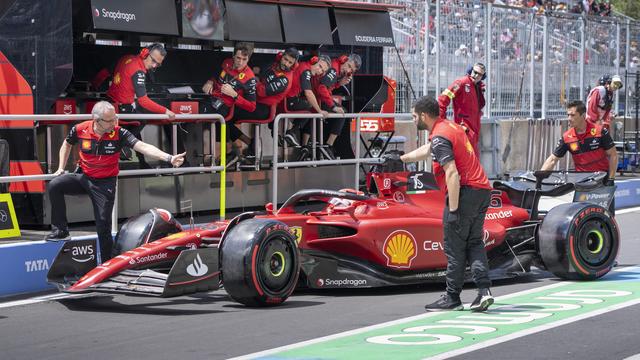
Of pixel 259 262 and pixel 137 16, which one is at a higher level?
pixel 137 16

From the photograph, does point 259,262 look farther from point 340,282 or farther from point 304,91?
point 304,91

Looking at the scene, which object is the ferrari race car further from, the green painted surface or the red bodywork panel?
the green painted surface

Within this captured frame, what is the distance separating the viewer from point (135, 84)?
44.5 feet

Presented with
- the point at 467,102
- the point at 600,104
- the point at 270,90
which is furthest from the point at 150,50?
the point at 600,104

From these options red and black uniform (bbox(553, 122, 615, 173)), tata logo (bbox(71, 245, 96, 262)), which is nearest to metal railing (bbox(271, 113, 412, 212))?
red and black uniform (bbox(553, 122, 615, 173))

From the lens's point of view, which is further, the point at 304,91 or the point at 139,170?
the point at 304,91

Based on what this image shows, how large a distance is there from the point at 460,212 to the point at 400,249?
1266 mm

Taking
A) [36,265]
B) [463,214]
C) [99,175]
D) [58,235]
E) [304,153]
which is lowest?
[36,265]

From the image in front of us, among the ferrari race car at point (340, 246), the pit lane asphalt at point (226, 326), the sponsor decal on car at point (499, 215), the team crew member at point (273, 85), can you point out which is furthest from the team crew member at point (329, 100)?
the pit lane asphalt at point (226, 326)

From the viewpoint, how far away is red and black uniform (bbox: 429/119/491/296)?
932 cm

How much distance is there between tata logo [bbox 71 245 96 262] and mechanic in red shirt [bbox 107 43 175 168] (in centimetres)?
339

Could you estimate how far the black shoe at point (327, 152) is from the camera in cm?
1570

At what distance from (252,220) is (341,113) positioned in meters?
5.74

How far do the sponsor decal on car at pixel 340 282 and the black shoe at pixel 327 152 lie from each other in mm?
5451
